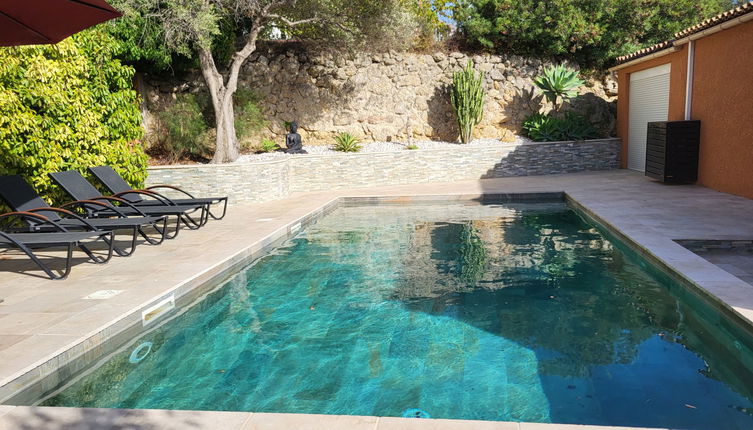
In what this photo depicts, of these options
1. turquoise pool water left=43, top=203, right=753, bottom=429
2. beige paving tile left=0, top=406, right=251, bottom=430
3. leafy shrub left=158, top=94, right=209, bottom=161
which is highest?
leafy shrub left=158, top=94, right=209, bottom=161

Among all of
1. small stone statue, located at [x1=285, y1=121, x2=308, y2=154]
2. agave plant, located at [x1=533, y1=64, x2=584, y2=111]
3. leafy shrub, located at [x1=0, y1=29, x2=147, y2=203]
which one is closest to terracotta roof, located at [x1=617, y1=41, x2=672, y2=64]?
agave plant, located at [x1=533, y1=64, x2=584, y2=111]

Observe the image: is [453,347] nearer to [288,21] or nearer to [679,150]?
[679,150]

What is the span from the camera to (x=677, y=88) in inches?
523

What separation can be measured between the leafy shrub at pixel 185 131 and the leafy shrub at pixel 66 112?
425 centimetres

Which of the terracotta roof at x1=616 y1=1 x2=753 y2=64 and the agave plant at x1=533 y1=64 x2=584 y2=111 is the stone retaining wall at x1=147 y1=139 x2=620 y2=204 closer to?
the agave plant at x1=533 y1=64 x2=584 y2=111

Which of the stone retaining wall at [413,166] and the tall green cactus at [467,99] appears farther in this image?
the tall green cactus at [467,99]

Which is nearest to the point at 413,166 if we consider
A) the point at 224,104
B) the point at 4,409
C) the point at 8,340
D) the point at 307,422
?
the point at 224,104

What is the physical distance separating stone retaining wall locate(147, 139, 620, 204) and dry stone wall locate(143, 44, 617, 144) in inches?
79.6

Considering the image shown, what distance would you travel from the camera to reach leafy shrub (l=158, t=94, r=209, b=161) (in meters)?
14.7

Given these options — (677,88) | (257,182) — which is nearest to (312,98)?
(257,182)

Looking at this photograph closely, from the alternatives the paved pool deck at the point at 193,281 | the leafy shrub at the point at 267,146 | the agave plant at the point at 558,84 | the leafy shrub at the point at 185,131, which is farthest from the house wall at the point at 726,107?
the leafy shrub at the point at 185,131

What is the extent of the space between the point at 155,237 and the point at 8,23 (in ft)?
13.0

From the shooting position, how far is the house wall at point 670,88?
13070 millimetres

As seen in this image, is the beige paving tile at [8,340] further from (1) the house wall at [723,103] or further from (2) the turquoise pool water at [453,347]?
(1) the house wall at [723,103]
